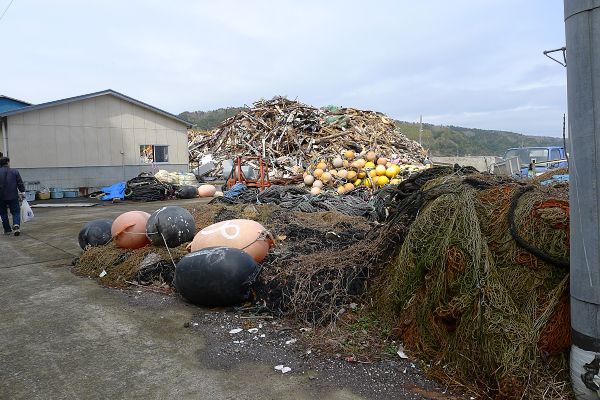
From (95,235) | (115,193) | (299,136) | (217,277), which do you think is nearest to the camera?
(217,277)

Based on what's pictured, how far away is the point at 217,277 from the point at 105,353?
1319 mm

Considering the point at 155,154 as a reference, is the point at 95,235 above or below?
below

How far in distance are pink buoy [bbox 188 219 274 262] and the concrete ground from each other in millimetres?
912

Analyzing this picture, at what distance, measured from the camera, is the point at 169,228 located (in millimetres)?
6613

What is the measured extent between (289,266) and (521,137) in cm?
8325

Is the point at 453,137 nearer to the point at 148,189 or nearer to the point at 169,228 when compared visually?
the point at 148,189

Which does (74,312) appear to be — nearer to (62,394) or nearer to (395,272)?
(62,394)

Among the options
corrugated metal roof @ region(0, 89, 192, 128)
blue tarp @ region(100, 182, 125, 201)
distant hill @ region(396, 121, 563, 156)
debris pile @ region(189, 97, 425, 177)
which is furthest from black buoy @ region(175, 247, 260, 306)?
distant hill @ region(396, 121, 563, 156)

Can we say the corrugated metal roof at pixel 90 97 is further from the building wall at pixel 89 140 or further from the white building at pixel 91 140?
the building wall at pixel 89 140

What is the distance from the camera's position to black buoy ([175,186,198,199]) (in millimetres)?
18031

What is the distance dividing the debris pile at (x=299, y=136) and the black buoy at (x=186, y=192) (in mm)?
3634

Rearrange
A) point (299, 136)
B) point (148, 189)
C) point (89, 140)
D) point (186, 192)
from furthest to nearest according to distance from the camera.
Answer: point (299, 136) → point (89, 140) → point (186, 192) → point (148, 189)

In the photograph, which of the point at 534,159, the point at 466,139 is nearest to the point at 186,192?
the point at 534,159

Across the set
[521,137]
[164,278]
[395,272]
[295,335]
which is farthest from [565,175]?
[521,137]
